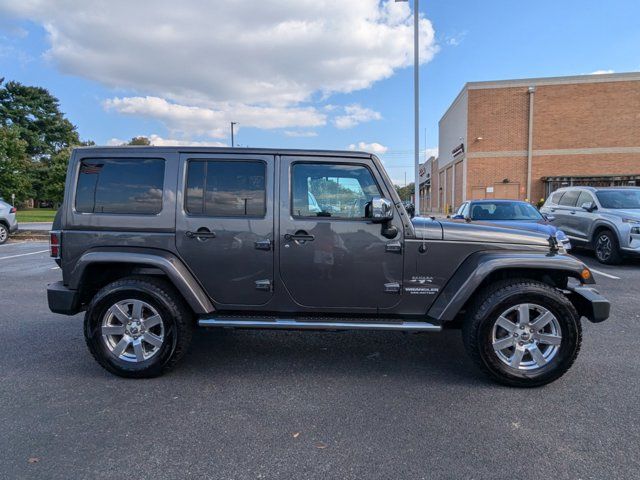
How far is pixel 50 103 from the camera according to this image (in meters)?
64.1

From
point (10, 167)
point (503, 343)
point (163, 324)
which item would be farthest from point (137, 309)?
point (10, 167)

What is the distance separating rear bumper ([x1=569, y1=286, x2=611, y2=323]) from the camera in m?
3.57

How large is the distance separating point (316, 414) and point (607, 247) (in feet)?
30.6

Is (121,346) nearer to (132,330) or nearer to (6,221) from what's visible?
(132,330)

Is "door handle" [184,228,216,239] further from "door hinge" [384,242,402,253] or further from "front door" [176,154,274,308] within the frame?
"door hinge" [384,242,402,253]

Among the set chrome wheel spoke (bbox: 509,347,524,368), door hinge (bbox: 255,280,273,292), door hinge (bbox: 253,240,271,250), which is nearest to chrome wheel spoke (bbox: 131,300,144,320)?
door hinge (bbox: 255,280,273,292)

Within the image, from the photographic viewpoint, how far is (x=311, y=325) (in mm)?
3645

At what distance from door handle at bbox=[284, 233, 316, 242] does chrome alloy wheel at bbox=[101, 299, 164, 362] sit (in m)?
1.32

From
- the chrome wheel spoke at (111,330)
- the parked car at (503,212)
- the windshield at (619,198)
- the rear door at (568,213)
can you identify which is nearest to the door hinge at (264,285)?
the chrome wheel spoke at (111,330)

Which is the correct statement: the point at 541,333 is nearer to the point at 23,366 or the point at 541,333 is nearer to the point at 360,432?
the point at 360,432

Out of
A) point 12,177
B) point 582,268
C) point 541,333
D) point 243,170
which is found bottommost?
point 541,333

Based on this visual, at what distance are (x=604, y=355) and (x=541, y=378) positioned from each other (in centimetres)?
120

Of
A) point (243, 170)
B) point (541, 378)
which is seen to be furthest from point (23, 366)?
point (541, 378)

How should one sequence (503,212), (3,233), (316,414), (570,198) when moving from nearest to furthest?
(316,414) < (503,212) < (570,198) < (3,233)
